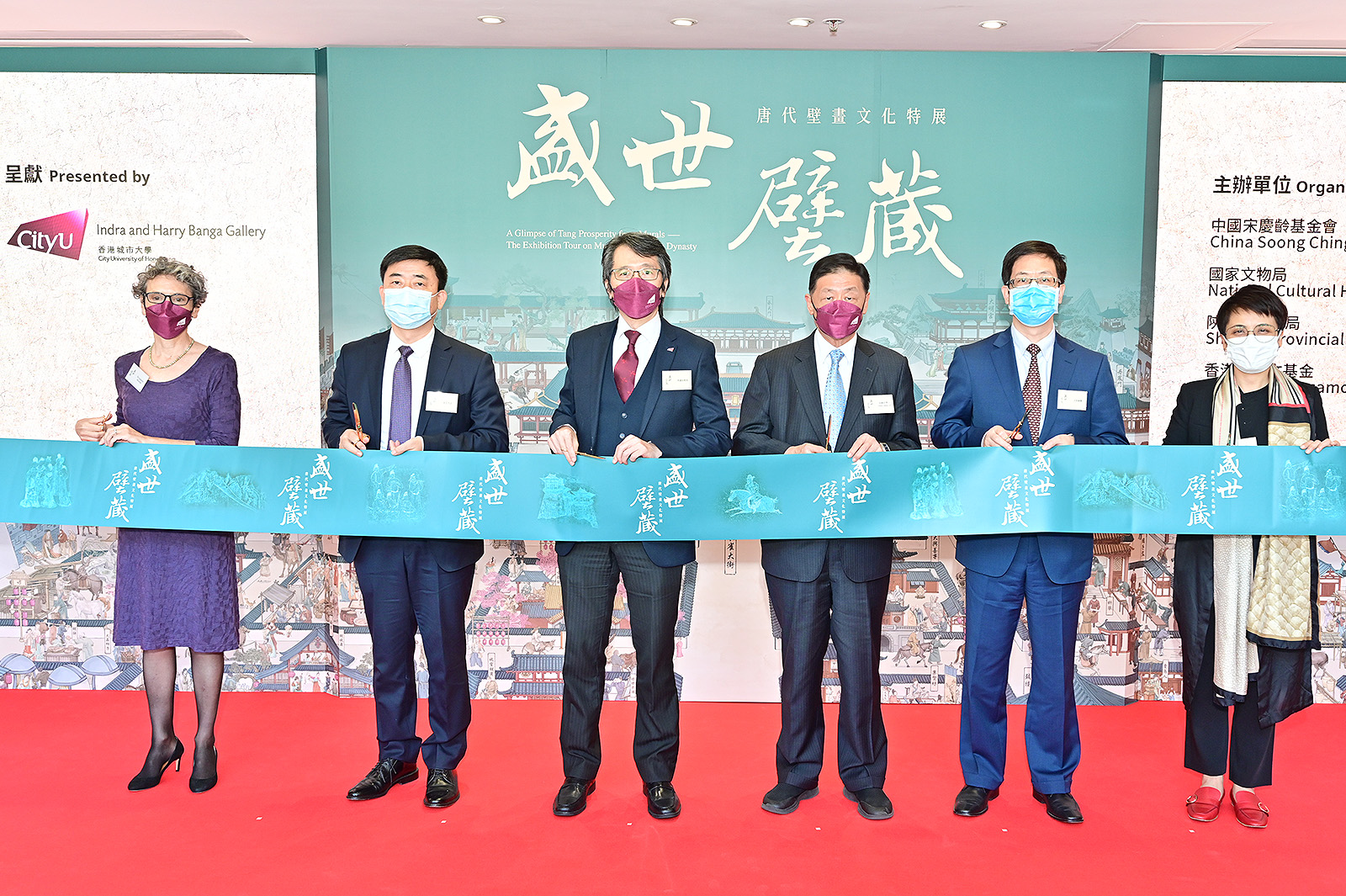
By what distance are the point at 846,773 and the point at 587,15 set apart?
303 cm

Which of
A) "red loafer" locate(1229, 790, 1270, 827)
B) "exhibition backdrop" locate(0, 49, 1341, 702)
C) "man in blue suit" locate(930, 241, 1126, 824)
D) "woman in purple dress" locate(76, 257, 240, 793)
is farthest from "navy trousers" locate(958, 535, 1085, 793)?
"woman in purple dress" locate(76, 257, 240, 793)

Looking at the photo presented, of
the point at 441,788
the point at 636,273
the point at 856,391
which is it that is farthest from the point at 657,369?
the point at 441,788

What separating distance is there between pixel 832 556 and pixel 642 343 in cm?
96

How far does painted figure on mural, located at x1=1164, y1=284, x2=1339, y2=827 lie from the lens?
2.95m

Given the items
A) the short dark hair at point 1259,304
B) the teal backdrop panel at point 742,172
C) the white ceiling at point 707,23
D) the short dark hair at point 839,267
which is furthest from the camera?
the teal backdrop panel at point 742,172

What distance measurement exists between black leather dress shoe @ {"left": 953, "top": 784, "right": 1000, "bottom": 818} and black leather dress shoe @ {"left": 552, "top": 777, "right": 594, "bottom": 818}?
1.25 m

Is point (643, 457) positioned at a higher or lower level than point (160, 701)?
higher

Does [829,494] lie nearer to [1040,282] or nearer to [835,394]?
[835,394]

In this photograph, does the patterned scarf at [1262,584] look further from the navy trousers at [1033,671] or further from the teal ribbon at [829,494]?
the navy trousers at [1033,671]

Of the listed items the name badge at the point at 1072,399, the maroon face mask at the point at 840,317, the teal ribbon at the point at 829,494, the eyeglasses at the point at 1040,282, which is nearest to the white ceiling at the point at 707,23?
the eyeglasses at the point at 1040,282

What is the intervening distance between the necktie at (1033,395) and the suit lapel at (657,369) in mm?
1197

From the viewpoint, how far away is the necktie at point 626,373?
121 inches

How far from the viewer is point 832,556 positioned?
10.0 feet

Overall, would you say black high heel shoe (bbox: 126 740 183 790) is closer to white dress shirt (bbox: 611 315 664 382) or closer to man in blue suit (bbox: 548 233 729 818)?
man in blue suit (bbox: 548 233 729 818)
